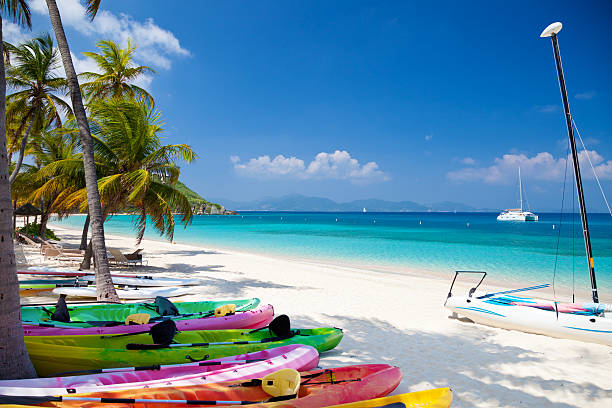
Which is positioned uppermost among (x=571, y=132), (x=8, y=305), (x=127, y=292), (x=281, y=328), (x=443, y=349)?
(x=571, y=132)

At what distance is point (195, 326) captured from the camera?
5.59 metres

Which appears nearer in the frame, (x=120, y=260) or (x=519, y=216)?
(x=120, y=260)

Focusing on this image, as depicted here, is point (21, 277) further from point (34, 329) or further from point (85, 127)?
point (34, 329)

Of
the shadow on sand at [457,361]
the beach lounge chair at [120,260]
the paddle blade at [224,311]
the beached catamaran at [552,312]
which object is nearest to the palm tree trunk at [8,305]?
the paddle blade at [224,311]

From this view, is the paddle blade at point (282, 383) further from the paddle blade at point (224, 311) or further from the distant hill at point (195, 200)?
the distant hill at point (195, 200)

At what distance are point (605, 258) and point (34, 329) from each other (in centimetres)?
2936

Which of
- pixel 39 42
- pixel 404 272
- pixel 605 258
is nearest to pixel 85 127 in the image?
pixel 39 42

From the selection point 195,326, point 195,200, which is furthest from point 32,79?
point 195,200

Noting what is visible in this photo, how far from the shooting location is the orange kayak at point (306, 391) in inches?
122

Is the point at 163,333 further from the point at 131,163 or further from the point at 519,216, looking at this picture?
the point at 519,216

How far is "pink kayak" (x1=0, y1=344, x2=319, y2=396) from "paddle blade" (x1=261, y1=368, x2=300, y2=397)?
309 mm

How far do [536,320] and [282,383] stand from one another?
589 centimetres

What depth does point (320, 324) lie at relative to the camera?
736 cm

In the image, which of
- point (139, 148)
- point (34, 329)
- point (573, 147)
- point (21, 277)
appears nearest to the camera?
point (34, 329)
